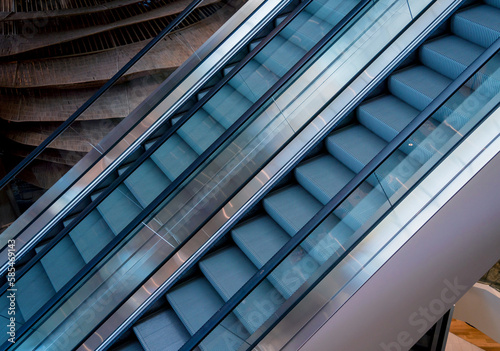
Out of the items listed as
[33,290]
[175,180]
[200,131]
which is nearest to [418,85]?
[200,131]

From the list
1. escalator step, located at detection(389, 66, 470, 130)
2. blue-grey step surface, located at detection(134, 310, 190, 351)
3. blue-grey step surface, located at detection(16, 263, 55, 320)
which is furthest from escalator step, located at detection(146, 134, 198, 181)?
escalator step, located at detection(389, 66, 470, 130)

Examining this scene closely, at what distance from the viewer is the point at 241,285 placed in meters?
3.80

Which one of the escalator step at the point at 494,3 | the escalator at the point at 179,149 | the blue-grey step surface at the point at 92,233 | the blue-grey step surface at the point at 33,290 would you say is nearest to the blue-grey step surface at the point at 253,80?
the escalator at the point at 179,149

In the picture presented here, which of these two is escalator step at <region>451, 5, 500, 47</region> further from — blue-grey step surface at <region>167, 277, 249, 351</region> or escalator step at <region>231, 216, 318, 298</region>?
blue-grey step surface at <region>167, 277, 249, 351</region>

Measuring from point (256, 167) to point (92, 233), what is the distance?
147 centimetres

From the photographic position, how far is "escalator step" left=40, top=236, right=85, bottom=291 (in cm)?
410

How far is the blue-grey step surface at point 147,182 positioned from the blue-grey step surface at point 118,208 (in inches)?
2.3

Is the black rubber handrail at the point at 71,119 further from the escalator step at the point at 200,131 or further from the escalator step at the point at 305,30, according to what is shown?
the escalator step at the point at 305,30

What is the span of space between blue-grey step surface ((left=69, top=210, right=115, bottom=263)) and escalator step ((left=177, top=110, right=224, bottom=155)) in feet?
3.16

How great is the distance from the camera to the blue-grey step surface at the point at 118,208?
13.7ft

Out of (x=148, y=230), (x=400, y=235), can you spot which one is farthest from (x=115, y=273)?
(x=400, y=235)

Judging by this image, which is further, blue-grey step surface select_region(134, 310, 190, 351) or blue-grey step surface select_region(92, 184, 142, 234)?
blue-grey step surface select_region(92, 184, 142, 234)

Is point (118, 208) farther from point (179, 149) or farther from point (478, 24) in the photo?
point (478, 24)

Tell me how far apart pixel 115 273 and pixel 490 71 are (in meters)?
2.64
